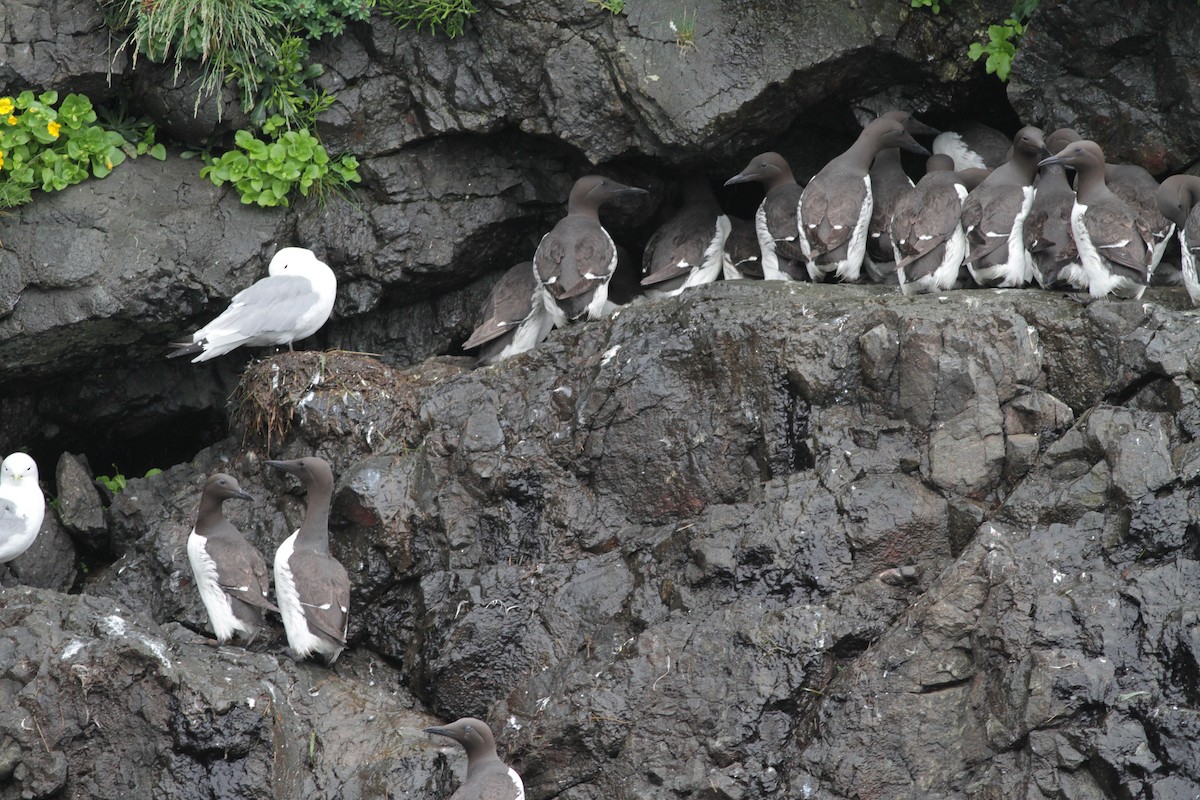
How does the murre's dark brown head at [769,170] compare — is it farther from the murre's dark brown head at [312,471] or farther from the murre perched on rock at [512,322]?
the murre's dark brown head at [312,471]

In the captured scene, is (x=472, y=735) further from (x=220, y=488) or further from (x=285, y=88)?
(x=285, y=88)

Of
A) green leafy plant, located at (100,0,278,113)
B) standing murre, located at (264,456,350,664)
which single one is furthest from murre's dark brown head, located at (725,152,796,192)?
standing murre, located at (264,456,350,664)

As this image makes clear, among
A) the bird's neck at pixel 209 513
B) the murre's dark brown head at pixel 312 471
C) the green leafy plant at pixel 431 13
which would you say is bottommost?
the bird's neck at pixel 209 513

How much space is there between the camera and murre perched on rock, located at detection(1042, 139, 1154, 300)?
8.85 metres

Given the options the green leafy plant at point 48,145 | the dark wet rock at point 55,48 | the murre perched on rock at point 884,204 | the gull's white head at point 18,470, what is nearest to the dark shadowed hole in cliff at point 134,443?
the gull's white head at point 18,470

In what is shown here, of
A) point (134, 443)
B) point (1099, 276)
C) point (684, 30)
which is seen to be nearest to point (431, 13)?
point (684, 30)

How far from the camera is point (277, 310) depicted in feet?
33.9

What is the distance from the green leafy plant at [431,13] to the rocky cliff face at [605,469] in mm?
150

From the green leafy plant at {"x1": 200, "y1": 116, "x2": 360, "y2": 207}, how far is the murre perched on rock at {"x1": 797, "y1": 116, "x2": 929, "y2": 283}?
360cm

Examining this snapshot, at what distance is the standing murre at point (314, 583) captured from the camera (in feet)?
28.8

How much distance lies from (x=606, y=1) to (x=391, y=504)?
4097 mm

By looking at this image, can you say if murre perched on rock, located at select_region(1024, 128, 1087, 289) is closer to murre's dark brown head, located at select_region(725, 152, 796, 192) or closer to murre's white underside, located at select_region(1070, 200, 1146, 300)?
murre's white underside, located at select_region(1070, 200, 1146, 300)

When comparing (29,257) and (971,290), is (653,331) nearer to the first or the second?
(971,290)

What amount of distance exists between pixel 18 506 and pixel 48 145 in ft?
9.38
